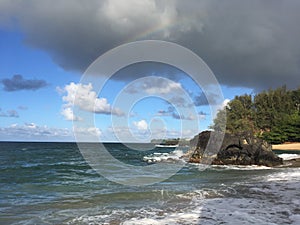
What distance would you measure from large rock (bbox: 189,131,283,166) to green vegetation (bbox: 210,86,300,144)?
2459 inches

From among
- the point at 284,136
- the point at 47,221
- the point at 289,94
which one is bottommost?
the point at 47,221

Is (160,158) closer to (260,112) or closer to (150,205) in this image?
(150,205)

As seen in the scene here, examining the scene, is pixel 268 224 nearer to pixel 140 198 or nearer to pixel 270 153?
pixel 140 198

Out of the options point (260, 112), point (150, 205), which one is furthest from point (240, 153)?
point (260, 112)

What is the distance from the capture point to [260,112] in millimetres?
104062

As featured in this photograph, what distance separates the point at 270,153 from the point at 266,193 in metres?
20.5

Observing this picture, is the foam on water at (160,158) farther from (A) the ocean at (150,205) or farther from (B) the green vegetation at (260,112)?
(B) the green vegetation at (260,112)

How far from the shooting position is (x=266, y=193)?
1431 cm

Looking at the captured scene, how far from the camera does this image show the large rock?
32.7 metres

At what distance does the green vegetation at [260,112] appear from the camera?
326ft

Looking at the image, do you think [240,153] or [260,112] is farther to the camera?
[260,112]

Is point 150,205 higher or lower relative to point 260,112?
lower

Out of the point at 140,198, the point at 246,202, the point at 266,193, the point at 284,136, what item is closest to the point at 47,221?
the point at 140,198

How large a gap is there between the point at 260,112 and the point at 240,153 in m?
75.5
